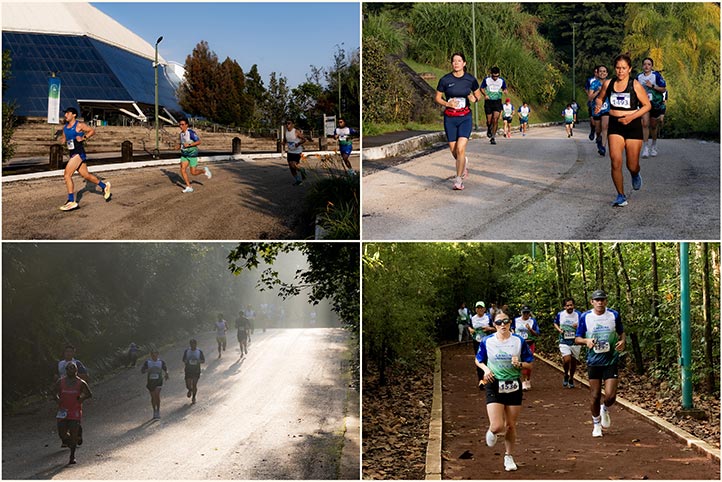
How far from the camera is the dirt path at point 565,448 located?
7273mm

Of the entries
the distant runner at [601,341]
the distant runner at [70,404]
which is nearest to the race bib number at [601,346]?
the distant runner at [601,341]

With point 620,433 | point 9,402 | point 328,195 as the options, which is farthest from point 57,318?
point 620,433

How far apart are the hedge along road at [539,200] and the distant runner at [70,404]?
4.13 m

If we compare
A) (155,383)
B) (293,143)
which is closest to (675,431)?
(155,383)

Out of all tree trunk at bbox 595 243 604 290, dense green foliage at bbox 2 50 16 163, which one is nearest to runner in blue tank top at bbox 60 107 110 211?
dense green foliage at bbox 2 50 16 163

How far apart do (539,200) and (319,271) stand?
2916 millimetres

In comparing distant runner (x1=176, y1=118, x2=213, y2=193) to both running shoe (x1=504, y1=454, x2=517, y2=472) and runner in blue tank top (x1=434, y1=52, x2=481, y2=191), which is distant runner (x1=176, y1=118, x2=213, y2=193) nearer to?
runner in blue tank top (x1=434, y1=52, x2=481, y2=191)

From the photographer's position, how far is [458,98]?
950 cm

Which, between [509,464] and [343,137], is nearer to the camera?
[509,464]

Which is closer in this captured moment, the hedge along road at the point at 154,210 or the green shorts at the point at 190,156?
the hedge along road at the point at 154,210

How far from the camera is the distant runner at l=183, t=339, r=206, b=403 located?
10.9 meters

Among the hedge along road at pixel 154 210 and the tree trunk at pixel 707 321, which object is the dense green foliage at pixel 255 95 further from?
the tree trunk at pixel 707 321

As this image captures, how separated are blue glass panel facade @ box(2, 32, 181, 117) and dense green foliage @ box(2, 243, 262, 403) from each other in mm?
6651

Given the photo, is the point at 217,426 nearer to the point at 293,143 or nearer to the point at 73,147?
the point at 73,147
